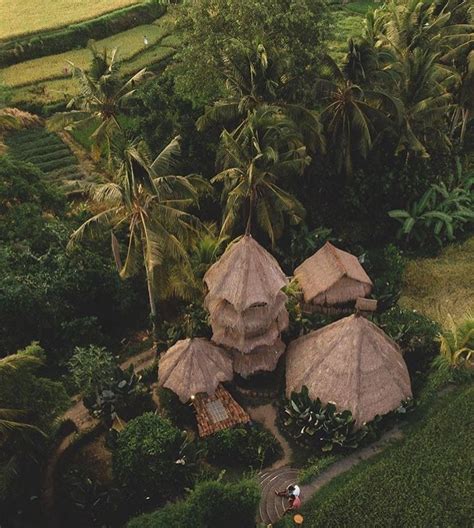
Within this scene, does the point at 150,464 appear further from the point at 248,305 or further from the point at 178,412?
the point at 248,305

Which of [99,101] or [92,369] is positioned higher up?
[99,101]

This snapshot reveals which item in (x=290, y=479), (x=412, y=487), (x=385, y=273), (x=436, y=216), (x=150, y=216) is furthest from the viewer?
(x=436, y=216)

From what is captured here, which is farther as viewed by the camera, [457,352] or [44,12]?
[44,12]

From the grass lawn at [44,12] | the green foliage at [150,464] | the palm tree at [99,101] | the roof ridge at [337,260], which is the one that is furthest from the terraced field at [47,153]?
the green foliage at [150,464]

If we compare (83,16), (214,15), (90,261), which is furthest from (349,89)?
(83,16)

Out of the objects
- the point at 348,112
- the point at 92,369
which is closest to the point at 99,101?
the point at 348,112

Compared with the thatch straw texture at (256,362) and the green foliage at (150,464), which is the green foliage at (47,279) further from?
the green foliage at (150,464)
